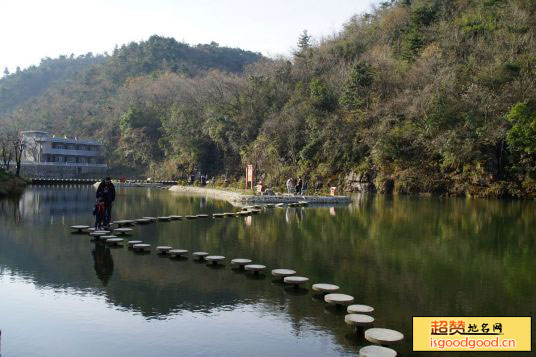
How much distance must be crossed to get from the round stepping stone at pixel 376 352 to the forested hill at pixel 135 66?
80.9 metres

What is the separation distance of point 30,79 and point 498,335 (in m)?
127

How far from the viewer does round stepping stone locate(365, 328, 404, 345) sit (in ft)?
20.7

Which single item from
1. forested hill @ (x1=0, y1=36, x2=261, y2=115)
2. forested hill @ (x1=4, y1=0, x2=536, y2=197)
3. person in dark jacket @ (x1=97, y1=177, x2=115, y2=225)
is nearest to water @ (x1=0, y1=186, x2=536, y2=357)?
person in dark jacket @ (x1=97, y1=177, x2=115, y2=225)

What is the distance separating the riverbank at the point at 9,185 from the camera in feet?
108

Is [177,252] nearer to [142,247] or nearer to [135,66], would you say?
[142,247]

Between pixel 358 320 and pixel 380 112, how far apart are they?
37.3 meters

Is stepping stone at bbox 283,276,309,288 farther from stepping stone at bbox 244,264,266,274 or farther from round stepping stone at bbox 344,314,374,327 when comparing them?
round stepping stone at bbox 344,314,374,327

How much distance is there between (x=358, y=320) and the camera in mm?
7016

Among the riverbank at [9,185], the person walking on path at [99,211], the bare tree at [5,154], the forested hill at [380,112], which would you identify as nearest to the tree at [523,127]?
the forested hill at [380,112]

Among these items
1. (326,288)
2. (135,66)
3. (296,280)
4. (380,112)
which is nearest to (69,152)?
(135,66)

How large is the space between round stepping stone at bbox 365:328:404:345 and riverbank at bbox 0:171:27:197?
31303mm

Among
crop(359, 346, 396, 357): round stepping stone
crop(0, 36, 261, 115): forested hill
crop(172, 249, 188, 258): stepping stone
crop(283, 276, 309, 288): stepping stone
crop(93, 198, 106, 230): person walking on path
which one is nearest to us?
crop(359, 346, 396, 357): round stepping stone

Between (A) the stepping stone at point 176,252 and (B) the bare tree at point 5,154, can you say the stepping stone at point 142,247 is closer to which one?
(A) the stepping stone at point 176,252

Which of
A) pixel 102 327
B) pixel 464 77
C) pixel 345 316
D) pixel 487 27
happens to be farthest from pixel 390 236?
pixel 487 27
